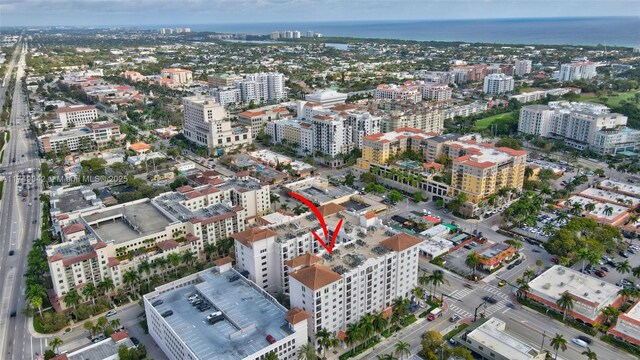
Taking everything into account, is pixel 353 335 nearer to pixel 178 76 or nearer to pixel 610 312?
pixel 610 312

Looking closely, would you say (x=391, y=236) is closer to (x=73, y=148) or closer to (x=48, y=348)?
(x=48, y=348)

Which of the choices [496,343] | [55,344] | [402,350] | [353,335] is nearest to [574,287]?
[496,343]

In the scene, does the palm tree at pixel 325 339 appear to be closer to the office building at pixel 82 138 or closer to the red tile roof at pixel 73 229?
the red tile roof at pixel 73 229

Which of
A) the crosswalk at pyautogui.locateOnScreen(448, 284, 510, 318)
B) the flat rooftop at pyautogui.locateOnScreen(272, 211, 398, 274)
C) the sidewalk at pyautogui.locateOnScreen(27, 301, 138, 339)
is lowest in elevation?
the sidewalk at pyautogui.locateOnScreen(27, 301, 138, 339)

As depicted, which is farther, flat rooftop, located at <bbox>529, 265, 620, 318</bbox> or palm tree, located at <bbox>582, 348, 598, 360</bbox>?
flat rooftop, located at <bbox>529, 265, 620, 318</bbox>

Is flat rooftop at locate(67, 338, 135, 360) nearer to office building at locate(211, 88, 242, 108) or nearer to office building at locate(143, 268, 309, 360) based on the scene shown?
office building at locate(143, 268, 309, 360)

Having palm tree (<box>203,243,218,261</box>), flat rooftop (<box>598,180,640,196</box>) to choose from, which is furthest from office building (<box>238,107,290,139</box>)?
flat rooftop (<box>598,180,640,196</box>)
